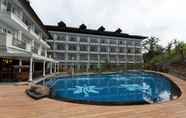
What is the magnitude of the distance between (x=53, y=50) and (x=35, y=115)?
162 feet

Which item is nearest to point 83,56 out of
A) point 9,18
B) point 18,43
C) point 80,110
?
point 18,43

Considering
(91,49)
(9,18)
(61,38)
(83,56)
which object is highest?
(61,38)

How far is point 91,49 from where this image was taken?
203 feet

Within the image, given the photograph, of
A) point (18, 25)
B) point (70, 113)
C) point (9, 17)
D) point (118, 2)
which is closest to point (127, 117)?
point (70, 113)

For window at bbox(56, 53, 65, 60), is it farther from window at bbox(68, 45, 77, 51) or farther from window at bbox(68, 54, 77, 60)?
window at bbox(68, 45, 77, 51)

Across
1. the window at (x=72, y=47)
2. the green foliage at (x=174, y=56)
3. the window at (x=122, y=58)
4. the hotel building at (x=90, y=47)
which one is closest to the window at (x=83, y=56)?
the hotel building at (x=90, y=47)

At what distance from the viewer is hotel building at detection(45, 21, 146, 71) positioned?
5756 centimetres

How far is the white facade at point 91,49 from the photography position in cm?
5772

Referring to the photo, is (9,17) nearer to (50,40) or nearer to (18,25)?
(18,25)

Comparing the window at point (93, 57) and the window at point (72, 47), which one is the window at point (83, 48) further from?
the window at point (93, 57)

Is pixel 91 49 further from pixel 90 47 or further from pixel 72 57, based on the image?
pixel 72 57

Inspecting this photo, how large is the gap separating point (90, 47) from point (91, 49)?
63cm

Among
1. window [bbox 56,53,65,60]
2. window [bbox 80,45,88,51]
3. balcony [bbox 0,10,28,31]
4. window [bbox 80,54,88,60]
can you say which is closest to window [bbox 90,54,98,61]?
window [bbox 80,54,88,60]

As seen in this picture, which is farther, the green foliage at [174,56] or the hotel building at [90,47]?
the hotel building at [90,47]
